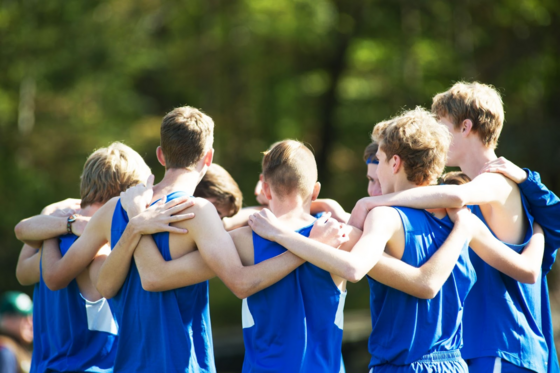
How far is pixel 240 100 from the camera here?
18922 millimetres

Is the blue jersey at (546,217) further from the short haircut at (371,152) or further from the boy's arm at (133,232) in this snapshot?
the boy's arm at (133,232)

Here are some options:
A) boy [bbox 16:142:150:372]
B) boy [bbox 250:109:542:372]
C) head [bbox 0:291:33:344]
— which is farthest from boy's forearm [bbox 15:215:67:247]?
head [bbox 0:291:33:344]

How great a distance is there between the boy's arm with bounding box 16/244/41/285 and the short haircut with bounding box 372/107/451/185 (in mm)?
2270

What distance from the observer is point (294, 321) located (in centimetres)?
272

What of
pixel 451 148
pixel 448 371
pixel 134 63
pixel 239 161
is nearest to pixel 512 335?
pixel 448 371

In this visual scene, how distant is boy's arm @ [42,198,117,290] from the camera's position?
309cm

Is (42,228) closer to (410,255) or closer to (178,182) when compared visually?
(178,182)

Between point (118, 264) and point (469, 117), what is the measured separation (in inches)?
84.8

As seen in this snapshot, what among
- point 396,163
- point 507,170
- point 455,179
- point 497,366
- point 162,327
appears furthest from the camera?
point 455,179

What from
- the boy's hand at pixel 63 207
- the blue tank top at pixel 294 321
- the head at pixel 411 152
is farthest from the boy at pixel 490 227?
the boy's hand at pixel 63 207

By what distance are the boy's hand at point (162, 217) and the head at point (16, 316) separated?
2795 millimetres

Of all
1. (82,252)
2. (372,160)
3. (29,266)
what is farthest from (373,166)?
(29,266)

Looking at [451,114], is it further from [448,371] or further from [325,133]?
[325,133]

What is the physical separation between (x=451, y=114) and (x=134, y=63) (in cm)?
1341
